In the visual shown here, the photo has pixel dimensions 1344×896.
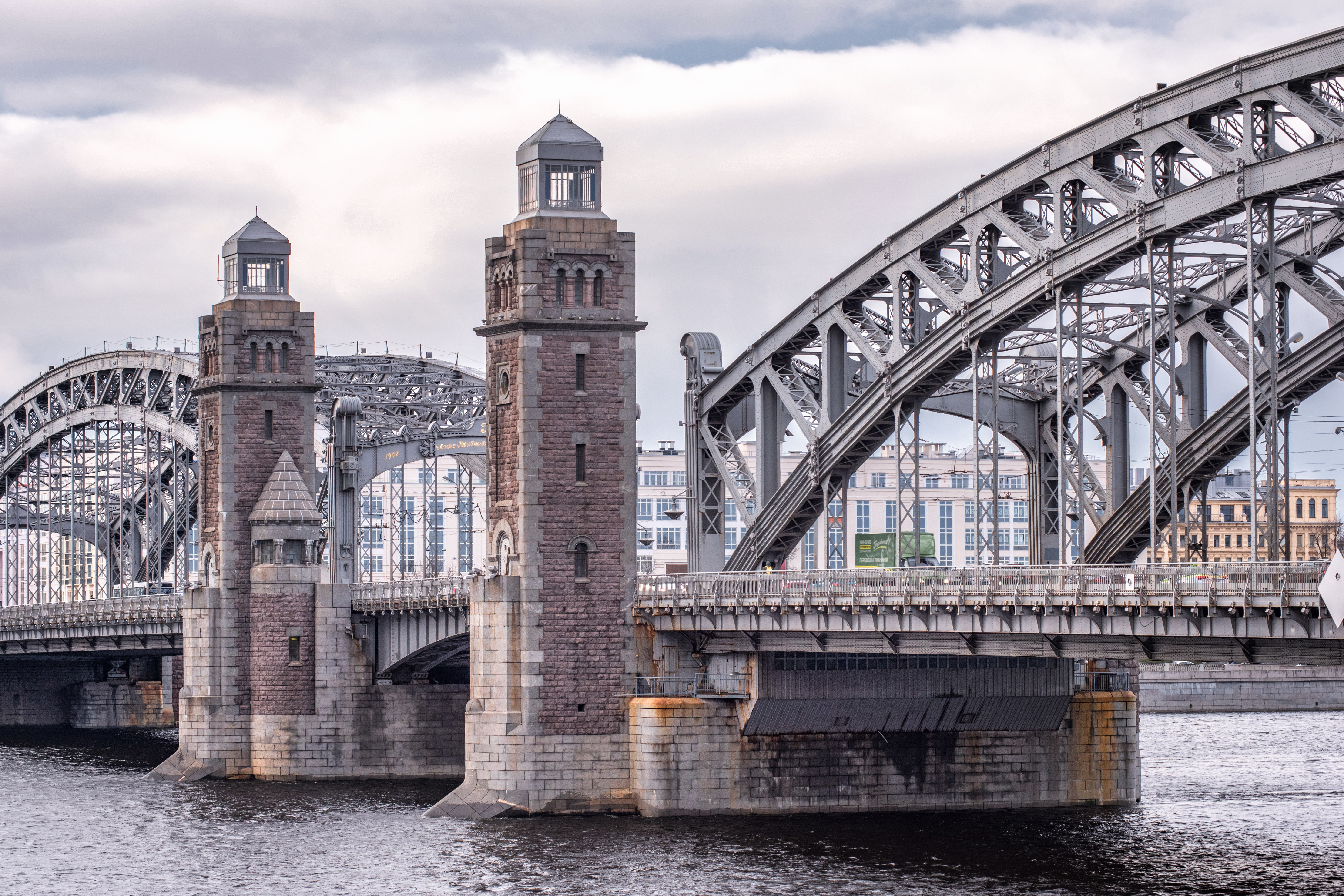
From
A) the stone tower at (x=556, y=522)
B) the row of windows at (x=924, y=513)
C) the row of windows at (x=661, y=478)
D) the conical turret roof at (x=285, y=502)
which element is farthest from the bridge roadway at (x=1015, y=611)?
the row of windows at (x=661, y=478)

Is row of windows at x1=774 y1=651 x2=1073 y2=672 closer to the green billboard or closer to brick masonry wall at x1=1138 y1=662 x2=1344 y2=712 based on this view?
the green billboard

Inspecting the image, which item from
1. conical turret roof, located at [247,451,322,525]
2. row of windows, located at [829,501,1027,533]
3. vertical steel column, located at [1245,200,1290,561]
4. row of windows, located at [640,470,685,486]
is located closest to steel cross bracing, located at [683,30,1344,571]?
vertical steel column, located at [1245,200,1290,561]

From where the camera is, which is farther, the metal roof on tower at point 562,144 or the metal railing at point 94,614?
the metal railing at point 94,614

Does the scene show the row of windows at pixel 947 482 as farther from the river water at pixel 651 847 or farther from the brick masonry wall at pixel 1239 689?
the river water at pixel 651 847

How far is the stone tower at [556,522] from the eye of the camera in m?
78.6

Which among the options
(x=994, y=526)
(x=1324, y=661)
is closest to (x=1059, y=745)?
(x=994, y=526)

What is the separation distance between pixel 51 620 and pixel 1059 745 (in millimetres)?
66362

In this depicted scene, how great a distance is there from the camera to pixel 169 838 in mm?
78875

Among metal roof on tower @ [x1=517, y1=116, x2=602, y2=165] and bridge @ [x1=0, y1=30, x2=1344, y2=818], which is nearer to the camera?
bridge @ [x1=0, y1=30, x2=1344, y2=818]

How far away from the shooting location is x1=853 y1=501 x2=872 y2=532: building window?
184 metres

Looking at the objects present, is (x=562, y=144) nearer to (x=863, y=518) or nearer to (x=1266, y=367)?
(x=1266, y=367)

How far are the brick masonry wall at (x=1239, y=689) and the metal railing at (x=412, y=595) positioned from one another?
6981 centimetres

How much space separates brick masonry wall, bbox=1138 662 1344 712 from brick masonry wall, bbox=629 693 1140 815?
76.3 m

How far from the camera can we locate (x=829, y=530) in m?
92.6
